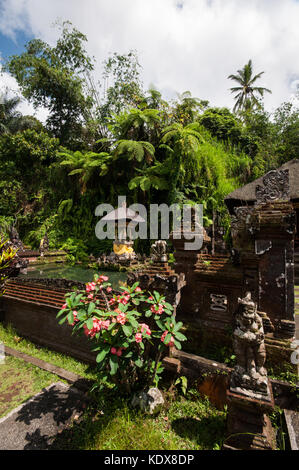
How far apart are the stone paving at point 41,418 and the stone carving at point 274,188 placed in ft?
12.1

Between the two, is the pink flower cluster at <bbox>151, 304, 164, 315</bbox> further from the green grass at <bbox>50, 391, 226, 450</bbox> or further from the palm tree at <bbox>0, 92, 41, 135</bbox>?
the palm tree at <bbox>0, 92, 41, 135</bbox>

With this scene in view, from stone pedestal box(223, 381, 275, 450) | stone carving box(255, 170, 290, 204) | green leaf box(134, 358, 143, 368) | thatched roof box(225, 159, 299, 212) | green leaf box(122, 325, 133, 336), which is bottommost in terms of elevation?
stone pedestal box(223, 381, 275, 450)

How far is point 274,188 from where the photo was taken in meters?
2.93

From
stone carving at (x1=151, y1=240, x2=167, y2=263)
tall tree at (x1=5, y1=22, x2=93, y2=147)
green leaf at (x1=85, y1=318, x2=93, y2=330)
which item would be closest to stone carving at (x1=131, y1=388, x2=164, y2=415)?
green leaf at (x1=85, y1=318, x2=93, y2=330)

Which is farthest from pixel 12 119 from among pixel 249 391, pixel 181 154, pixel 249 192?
pixel 249 391

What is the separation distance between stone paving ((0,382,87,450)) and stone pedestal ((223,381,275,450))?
1.87 metres

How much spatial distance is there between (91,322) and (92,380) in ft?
5.72

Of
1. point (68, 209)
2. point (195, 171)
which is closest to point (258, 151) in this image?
point (195, 171)

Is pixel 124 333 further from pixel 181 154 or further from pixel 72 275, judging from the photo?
pixel 181 154

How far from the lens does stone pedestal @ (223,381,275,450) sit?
6.61 ft

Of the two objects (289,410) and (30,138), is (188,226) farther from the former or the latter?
(30,138)

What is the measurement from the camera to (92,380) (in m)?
3.45

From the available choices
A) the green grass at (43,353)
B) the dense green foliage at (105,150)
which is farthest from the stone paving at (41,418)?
the dense green foliage at (105,150)

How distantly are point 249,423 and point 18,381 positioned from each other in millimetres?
3421
